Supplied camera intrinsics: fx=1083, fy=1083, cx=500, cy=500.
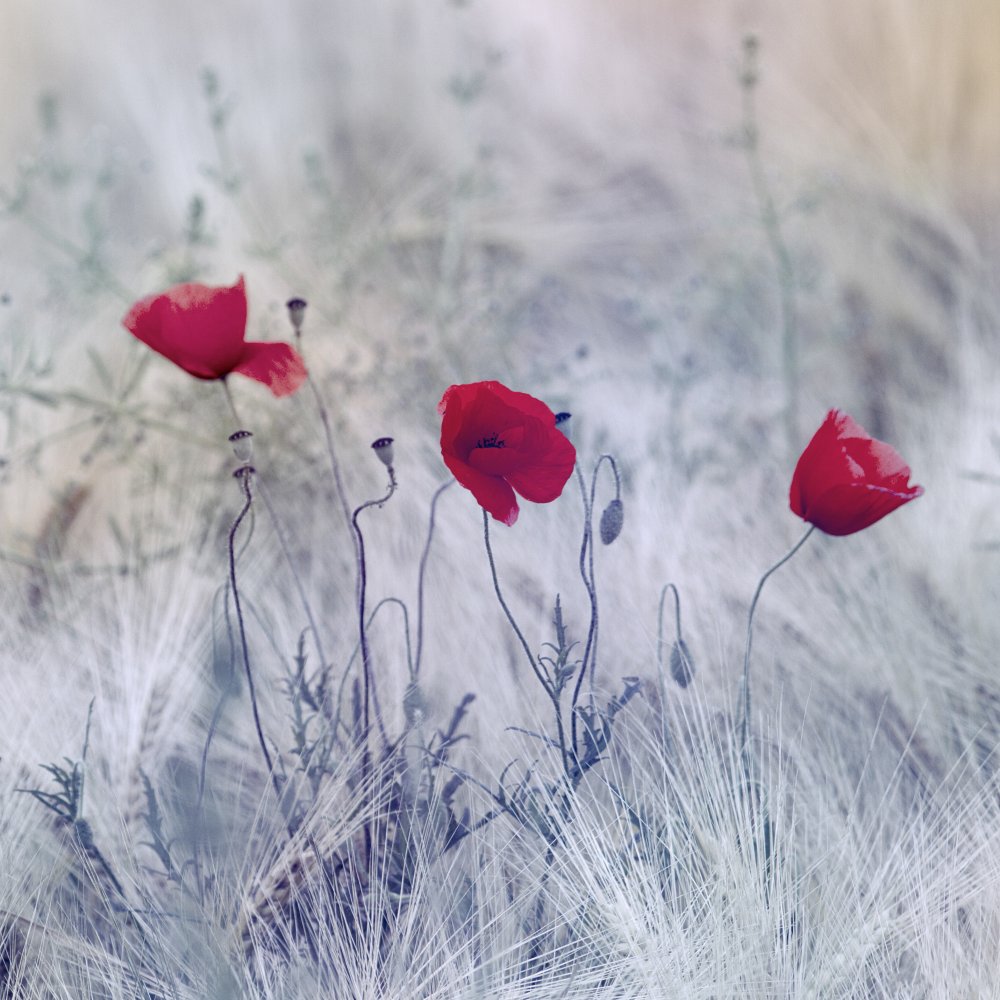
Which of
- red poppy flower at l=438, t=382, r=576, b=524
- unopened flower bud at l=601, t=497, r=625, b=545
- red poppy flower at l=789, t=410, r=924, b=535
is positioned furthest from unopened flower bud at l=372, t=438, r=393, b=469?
red poppy flower at l=789, t=410, r=924, b=535

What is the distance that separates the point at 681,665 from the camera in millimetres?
729

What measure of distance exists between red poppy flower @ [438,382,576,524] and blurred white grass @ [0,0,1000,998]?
7.8 inches

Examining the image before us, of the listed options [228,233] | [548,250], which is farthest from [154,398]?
[548,250]

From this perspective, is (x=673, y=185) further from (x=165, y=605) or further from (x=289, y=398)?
→ (x=165, y=605)

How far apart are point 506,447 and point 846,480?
205 millimetres

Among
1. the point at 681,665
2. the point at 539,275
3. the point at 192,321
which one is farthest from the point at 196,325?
the point at 539,275

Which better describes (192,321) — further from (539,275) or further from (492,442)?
(539,275)

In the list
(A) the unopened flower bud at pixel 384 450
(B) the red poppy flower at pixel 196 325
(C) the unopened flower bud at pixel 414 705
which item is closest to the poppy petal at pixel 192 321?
(B) the red poppy flower at pixel 196 325

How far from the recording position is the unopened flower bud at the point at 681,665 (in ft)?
2.37

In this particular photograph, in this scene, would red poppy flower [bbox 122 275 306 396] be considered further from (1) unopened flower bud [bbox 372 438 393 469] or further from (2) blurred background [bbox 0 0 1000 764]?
(2) blurred background [bbox 0 0 1000 764]

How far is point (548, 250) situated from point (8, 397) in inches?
30.8

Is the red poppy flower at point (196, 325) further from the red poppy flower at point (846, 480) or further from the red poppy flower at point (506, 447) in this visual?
the red poppy flower at point (846, 480)

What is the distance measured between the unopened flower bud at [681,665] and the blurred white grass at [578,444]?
0.04 metres

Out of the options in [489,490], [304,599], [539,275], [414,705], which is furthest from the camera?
[539,275]
